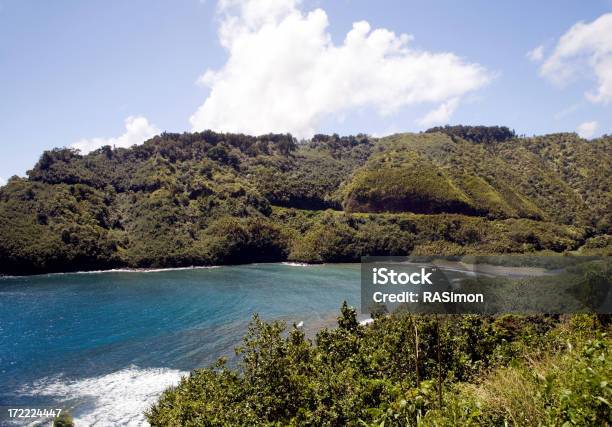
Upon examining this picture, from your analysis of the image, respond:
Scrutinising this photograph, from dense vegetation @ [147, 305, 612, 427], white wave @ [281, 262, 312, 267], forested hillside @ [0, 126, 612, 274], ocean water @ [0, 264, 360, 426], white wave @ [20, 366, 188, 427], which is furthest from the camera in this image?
white wave @ [281, 262, 312, 267]

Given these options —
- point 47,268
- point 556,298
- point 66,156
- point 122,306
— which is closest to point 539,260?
point 556,298

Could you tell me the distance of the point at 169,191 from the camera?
148250mm

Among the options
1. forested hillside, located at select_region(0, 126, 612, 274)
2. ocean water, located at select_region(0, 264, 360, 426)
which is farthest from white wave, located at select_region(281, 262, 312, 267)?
ocean water, located at select_region(0, 264, 360, 426)

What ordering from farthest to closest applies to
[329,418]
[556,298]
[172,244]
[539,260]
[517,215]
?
[517,215], [172,244], [539,260], [556,298], [329,418]

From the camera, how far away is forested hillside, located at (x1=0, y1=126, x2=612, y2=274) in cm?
11500

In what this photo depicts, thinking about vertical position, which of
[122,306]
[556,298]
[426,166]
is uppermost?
[426,166]

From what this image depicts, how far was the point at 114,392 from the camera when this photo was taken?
3562 centimetres

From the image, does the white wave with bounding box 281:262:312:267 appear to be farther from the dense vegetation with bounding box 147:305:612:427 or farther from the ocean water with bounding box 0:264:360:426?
the dense vegetation with bounding box 147:305:612:427

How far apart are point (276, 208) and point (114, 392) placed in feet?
414

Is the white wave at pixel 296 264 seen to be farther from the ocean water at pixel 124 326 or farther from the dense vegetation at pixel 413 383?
the dense vegetation at pixel 413 383

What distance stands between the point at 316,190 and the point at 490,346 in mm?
148734

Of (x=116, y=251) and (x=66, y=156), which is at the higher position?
(x=66, y=156)

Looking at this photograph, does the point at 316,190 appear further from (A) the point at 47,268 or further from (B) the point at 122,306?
(B) the point at 122,306

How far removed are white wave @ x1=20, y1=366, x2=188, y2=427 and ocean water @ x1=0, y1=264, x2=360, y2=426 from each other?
8 cm
